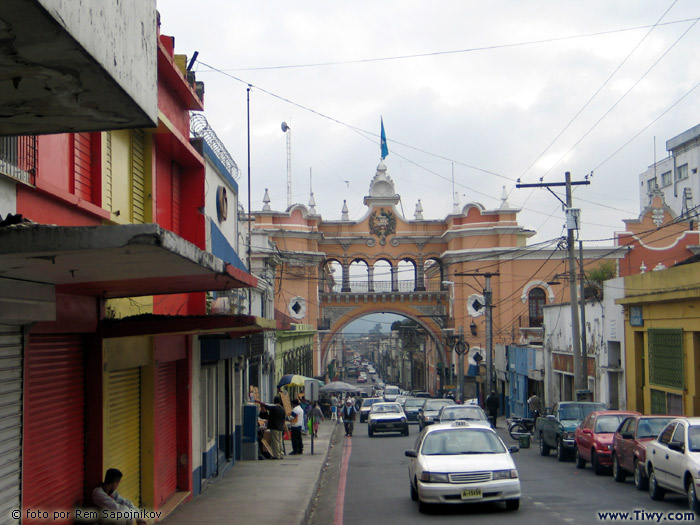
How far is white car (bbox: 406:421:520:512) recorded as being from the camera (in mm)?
12156

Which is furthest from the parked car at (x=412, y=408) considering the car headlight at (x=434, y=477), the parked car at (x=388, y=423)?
the car headlight at (x=434, y=477)

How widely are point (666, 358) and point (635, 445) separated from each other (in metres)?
10.9

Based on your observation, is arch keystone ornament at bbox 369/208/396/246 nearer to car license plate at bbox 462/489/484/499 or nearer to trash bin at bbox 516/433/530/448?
trash bin at bbox 516/433/530/448

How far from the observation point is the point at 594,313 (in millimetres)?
33062

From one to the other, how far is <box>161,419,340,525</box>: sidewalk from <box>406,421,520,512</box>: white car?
77.0 inches

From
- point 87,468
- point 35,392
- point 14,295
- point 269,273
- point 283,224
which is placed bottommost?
point 87,468

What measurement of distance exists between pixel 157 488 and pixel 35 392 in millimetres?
4907

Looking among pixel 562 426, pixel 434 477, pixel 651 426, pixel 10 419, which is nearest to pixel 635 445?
pixel 651 426

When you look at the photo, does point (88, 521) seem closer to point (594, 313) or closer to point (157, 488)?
point (157, 488)

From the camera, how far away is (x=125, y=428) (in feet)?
36.5

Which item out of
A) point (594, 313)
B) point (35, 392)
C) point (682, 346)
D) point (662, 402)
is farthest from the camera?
point (594, 313)

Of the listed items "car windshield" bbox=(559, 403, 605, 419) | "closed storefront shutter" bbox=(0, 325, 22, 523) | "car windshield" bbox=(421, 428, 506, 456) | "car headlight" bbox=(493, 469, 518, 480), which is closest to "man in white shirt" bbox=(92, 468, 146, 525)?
"closed storefront shutter" bbox=(0, 325, 22, 523)

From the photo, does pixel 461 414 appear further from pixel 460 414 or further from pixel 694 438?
pixel 694 438

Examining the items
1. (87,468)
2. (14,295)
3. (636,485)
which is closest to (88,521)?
(87,468)
